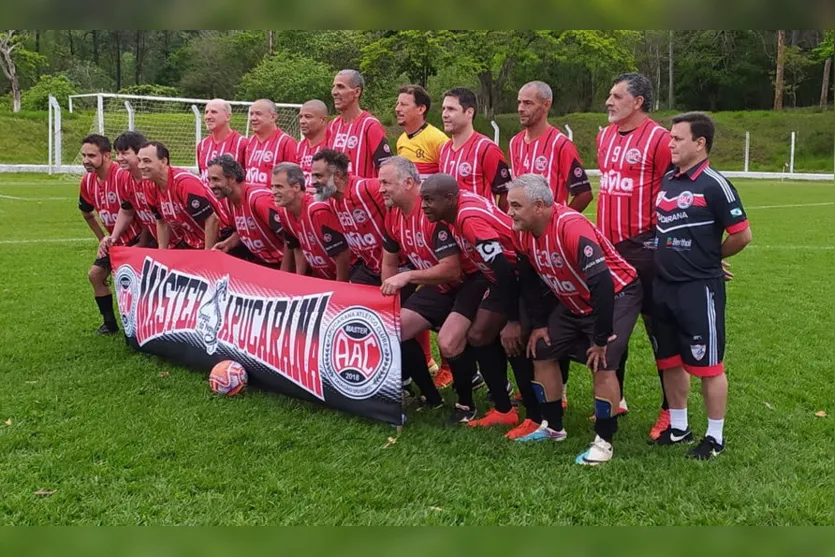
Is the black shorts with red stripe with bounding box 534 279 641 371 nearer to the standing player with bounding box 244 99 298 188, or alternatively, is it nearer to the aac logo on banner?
the aac logo on banner

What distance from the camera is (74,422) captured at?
545 cm

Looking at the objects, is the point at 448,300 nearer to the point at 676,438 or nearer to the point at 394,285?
the point at 394,285

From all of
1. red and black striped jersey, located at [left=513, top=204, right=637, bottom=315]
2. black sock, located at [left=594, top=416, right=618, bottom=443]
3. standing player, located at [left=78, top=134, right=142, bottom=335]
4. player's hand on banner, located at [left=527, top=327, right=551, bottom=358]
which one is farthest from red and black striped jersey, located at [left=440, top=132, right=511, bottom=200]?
standing player, located at [left=78, top=134, right=142, bottom=335]

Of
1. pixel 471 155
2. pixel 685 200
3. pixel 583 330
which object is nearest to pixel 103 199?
pixel 471 155

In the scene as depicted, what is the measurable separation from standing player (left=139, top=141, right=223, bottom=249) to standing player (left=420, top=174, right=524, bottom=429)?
3.11 meters

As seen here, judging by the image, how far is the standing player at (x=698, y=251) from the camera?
182 inches

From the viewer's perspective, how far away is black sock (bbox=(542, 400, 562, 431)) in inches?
202

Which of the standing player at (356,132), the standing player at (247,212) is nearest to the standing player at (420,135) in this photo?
the standing player at (356,132)

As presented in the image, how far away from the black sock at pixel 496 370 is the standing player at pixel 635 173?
107 centimetres

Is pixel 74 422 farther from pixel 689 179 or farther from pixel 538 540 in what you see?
pixel 689 179

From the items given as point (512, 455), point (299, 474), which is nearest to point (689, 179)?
point (512, 455)

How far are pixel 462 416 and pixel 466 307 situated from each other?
2.71 ft

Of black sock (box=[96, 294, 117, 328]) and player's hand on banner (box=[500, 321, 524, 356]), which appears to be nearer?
player's hand on banner (box=[500, 321, 524, 356])

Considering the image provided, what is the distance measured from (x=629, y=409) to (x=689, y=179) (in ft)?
6.74
